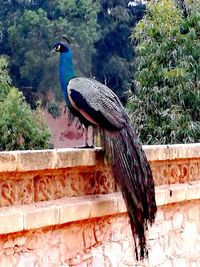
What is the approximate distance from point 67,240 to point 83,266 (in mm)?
Result: 242

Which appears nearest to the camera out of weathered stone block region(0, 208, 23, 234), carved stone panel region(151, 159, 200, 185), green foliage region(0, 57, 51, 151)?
weathered stone block region(0, 208, 23, 234)

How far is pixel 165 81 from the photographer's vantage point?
36.9ft

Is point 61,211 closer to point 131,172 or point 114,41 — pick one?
point 131,172

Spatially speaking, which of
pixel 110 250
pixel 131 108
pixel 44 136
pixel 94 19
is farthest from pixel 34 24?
pixel 110 250

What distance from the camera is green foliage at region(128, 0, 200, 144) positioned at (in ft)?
36.6

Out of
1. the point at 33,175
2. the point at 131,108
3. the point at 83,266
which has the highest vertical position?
the point at 131,108

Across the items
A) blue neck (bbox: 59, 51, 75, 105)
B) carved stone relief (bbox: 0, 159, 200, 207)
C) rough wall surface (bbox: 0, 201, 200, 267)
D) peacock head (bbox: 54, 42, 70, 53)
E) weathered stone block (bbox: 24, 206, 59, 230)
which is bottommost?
rough wall surface (bbox: 0, 201, 200, 267)

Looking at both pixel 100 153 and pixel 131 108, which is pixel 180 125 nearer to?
pixel 131 108

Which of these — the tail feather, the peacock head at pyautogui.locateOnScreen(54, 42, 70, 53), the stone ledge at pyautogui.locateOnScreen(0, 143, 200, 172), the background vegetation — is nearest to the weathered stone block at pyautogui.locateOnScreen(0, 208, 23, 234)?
the stone ledge at pyautogui.locateOnScreen(0, 143, 200, 172)

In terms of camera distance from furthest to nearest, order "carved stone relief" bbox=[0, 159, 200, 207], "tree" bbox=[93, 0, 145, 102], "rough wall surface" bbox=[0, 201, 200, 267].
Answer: "tree" bbox=[93, 0, 145, 102] → "rough wall surface" bbox=[0, 201, 200, 267] → "carved stone relief" bbox=[0, 159, 200, 207]

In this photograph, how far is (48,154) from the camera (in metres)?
3.53

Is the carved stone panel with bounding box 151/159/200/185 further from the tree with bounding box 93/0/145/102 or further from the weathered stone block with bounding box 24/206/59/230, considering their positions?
the tree with bounding box 93/0/145/102

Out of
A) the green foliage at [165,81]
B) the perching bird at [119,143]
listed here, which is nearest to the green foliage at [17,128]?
the green foliage at [165,81]

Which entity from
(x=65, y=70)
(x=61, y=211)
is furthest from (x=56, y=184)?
(x=65, y=70)
